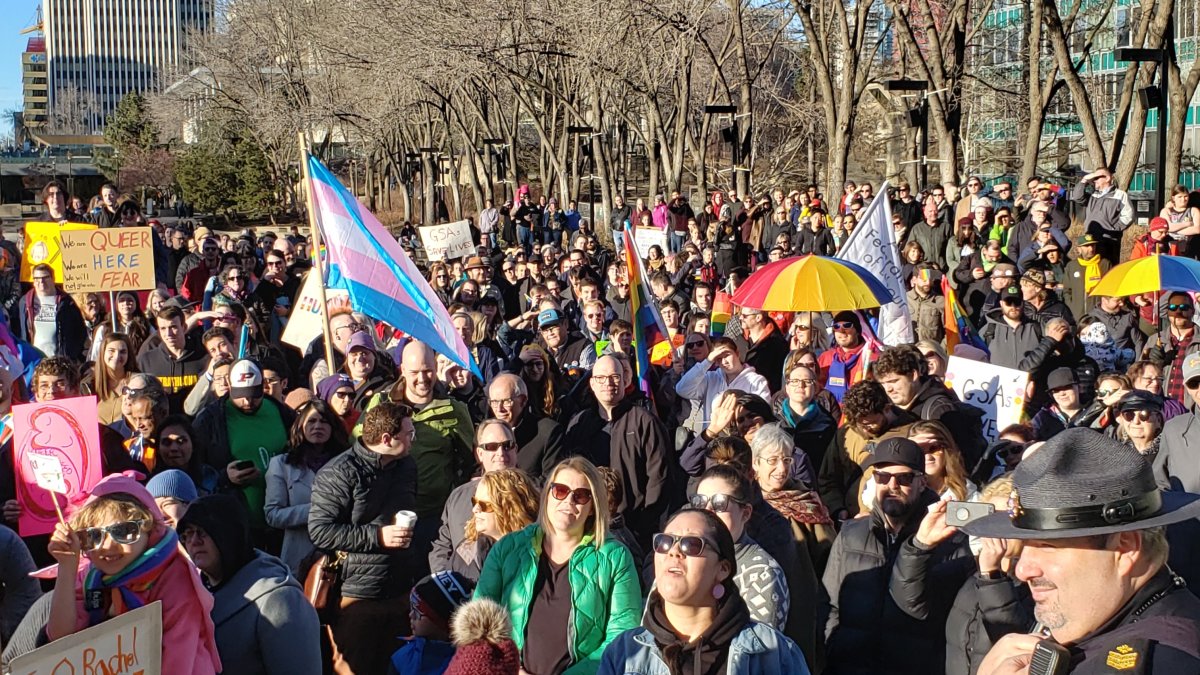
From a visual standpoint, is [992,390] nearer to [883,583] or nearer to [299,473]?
[883,583]

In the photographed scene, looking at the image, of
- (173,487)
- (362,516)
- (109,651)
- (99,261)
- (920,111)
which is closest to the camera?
(109,651)

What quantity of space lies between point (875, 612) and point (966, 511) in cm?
196

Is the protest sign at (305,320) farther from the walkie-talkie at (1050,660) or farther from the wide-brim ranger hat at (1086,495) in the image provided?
the walkie-talkie at (1050,660)

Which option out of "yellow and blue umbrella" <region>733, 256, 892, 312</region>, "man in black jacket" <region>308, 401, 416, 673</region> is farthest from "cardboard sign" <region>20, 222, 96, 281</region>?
"man in black jacket" <region>308, 401, 416, 673</region>

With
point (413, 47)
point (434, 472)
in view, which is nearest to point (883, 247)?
point (434, 472)

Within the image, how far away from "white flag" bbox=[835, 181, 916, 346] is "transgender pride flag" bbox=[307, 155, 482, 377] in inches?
135

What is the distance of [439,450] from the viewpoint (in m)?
7.45

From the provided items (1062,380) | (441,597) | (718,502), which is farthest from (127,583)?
(1062,380)

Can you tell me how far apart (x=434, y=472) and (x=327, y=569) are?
4.71 ft

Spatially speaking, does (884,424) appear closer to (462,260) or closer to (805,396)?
(805,396)

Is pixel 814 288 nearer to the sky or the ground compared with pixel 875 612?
nearer to the sky

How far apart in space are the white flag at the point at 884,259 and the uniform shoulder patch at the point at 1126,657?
8.11 metres

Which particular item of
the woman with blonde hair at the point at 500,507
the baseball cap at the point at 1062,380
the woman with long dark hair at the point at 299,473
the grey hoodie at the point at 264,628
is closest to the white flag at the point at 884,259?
the baseball cap at the point at 1062,380

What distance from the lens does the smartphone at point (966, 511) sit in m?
3.38
